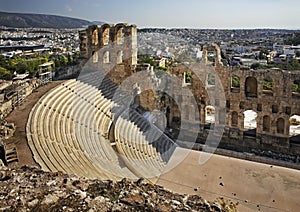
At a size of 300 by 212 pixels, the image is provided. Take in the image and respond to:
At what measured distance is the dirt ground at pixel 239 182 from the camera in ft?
39.0

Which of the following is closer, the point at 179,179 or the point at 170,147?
the point at 179,179

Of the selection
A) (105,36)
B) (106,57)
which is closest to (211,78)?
(106,57)

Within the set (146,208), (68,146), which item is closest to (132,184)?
(146,208)

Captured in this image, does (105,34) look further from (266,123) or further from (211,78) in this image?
(266,123)

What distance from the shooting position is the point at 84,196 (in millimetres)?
5086

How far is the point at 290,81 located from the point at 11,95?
14304mm

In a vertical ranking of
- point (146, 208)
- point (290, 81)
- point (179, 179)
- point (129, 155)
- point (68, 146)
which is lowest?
point (179, 179)

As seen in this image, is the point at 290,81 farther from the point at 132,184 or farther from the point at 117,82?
the point at 132,184

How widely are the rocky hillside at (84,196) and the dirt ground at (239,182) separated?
703cm

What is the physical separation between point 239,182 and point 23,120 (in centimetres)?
913

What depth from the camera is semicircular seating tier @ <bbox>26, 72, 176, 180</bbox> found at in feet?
32.5

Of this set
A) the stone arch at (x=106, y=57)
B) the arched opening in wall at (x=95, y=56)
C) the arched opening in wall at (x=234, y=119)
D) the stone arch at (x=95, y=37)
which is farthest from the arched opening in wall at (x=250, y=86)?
the stone arch at (x=95, y=37)

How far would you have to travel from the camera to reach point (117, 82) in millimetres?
20016

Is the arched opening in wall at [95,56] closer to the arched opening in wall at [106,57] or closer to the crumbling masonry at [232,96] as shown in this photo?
the crumbling masonry at [232,96]
